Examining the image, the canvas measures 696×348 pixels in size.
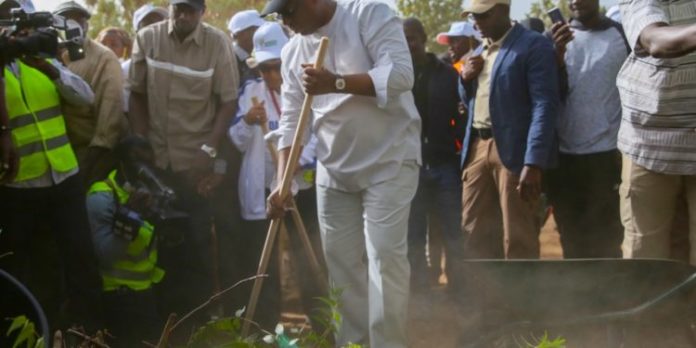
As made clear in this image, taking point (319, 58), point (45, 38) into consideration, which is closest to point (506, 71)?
point (319, 58)

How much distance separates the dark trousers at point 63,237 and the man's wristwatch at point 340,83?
1.82m

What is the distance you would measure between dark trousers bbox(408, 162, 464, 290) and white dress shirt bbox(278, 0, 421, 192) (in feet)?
6.92

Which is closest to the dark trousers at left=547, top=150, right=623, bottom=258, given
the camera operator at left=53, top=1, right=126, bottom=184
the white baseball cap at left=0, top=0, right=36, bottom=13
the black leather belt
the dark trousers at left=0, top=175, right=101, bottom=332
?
the black leather belt

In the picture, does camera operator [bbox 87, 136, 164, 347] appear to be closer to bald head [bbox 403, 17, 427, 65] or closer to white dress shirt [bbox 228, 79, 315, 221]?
white dress shirt [bbox 228, 79, 315, 221]

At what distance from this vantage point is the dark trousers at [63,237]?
5320 millimetres

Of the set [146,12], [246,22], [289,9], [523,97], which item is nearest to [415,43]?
[246,22]

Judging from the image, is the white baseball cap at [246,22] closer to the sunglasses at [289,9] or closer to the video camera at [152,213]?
the video camera at [152,213]

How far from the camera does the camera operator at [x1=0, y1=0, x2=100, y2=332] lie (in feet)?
17.4

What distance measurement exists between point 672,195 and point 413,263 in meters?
2.88

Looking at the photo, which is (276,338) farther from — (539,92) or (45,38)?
(539,92)

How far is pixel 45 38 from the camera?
15.1 ft

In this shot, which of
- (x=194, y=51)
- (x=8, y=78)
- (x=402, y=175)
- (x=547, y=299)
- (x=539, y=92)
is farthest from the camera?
(x=194, y=51)

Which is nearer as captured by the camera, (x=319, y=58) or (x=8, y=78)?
(x=319, y=58)

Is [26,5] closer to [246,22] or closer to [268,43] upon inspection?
[268,43]
